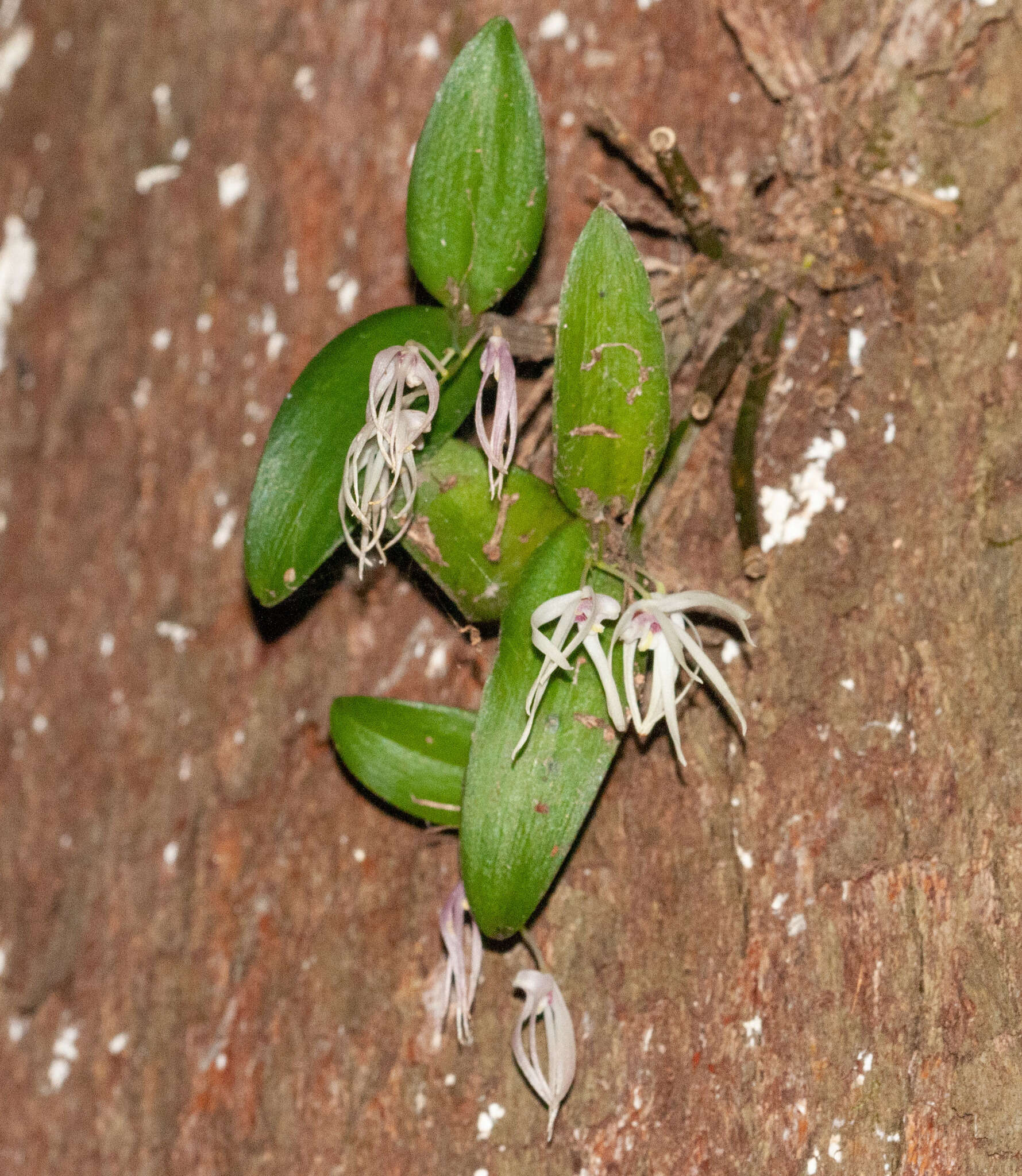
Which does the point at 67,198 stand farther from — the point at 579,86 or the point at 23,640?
the point at 579,86

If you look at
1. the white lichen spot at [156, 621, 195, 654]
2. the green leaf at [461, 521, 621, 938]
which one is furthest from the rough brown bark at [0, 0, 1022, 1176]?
the green leaf at [461, 521, 621, 938]

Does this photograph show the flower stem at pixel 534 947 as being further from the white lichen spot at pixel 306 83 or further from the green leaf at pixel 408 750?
the white lichen spot at pixel 306 83

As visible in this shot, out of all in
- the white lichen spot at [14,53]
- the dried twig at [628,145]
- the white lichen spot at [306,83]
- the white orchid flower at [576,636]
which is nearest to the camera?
the white orchid flower at [576,636]

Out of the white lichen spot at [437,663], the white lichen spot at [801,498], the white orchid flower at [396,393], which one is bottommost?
the white lichen spot at [801,498]

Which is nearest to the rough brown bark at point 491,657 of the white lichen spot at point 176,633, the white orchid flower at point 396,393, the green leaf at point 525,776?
the white lichen spot at point 176,633

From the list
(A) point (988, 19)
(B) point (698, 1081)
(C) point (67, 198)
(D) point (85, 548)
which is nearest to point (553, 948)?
(B) point (698, 1081)

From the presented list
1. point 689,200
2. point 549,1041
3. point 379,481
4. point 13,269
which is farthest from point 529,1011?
point 13,269

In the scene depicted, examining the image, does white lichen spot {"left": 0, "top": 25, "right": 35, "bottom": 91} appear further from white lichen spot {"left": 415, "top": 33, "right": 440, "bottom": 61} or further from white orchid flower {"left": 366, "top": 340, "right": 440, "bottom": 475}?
white orchid flower {"left": 366, "top": 340, "right": 440, "bottom": 475}
